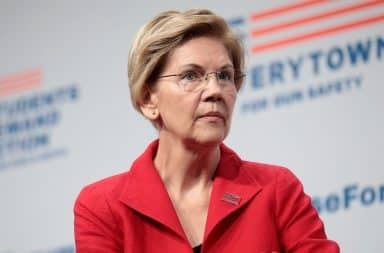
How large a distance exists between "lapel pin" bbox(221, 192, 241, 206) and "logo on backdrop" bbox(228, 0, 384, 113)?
993 mm

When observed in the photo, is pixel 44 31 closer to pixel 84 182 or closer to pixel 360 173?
pixel 84 182

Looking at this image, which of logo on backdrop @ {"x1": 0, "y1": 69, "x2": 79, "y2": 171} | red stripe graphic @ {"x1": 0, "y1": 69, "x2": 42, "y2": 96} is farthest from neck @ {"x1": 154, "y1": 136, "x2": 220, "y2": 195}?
red stripe graphic @ {"x1": 0, "y1": 69, "x2": 42, "y2": 96}

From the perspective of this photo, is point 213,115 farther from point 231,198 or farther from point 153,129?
point 153,129

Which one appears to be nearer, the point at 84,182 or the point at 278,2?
the point at 278,2

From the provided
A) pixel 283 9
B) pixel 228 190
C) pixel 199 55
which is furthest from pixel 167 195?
pixel 283 9

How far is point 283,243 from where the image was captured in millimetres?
2469

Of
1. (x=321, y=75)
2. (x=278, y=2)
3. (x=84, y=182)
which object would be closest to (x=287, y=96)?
(x=321, y=75)

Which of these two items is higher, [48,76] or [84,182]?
[48,76]

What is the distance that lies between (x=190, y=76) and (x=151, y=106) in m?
0.17

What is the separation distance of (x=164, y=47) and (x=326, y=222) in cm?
113

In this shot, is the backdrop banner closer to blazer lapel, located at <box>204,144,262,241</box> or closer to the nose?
blazer lapel, located at <box>204,144,262,241</box>

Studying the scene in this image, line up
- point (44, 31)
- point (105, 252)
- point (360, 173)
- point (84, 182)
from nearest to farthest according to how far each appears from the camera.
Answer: point (105, 252)
point (360, 173)
point (84, 182)
point (44, 31)

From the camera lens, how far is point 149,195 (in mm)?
Answer: 2531

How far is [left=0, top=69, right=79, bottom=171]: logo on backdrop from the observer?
163 inches
